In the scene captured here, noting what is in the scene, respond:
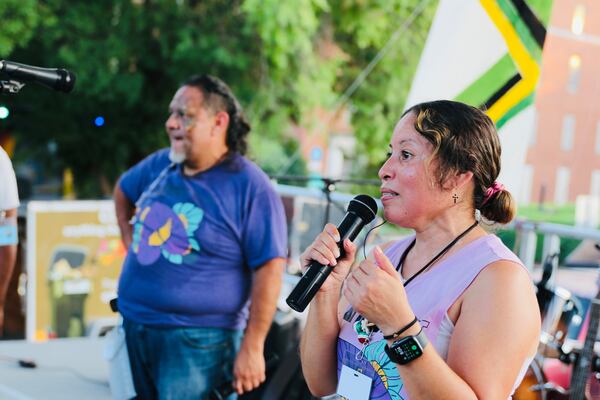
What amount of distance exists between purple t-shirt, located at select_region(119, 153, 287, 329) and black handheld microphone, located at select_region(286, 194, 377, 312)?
1112mm

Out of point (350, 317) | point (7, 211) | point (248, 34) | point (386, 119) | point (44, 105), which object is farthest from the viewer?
point (386, 119)

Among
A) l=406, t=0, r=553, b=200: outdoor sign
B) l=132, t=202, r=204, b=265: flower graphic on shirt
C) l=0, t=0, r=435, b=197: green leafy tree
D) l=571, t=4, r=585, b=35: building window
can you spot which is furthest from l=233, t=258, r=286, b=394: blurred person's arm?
l=571, t=4, r=585, b=35: building window

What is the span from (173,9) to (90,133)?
2493mm

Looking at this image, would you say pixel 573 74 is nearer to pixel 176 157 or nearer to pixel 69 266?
pixel 69 266

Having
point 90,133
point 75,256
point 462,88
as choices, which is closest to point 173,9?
point 90,133

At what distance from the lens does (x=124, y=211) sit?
10.7 ft

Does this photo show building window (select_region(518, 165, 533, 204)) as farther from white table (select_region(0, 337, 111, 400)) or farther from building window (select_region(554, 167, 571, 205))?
white table (select_region(0, 337, 111, 400))

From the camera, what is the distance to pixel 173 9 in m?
10.6

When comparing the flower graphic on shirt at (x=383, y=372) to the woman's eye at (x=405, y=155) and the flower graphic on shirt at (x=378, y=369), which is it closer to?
the flower graphic on shirt at (x=378, y=369)

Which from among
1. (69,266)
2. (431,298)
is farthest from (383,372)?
(69,266)

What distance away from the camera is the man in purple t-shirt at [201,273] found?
2.69 m

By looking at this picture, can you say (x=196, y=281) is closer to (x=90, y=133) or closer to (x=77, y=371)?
(x=77, y=371)

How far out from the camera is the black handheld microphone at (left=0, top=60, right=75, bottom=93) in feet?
5.79

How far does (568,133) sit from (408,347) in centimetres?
2403
